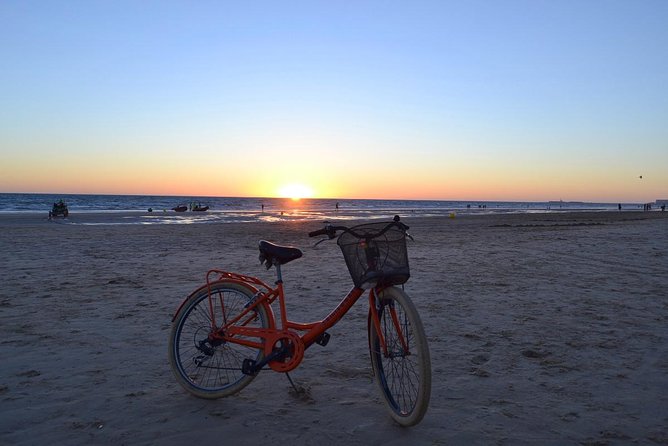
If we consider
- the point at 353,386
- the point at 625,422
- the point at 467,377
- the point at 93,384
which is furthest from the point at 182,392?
the point at 625,422

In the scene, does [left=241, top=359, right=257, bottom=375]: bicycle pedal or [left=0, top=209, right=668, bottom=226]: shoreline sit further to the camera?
[left=0, top=209, right=668, bottom=226]: shoreline

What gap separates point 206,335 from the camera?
4148 millimetres

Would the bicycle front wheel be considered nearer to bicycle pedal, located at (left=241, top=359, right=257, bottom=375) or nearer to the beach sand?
the beach sand

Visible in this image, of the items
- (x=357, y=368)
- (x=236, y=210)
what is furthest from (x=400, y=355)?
(x=236, y=210)

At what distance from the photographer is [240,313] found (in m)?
3.92

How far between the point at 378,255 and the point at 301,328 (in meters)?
0.95

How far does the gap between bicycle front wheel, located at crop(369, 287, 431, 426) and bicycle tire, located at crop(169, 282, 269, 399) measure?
1006 millimetres

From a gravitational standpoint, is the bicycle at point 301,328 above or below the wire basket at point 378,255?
below

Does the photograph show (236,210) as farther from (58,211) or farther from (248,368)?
(248,368)

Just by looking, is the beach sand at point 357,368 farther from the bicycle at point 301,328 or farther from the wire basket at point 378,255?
the wire basket at point 378,255

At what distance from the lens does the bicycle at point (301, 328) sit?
3.28 m

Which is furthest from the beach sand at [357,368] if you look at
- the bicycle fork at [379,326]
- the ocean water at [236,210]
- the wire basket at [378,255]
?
the ocean water at [236,210]

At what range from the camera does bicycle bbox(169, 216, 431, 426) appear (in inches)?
129

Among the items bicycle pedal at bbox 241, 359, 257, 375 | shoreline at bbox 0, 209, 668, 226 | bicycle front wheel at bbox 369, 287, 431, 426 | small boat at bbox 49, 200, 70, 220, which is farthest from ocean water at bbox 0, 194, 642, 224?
bicycle front wheel at bbox 369, 287, 431, 426
